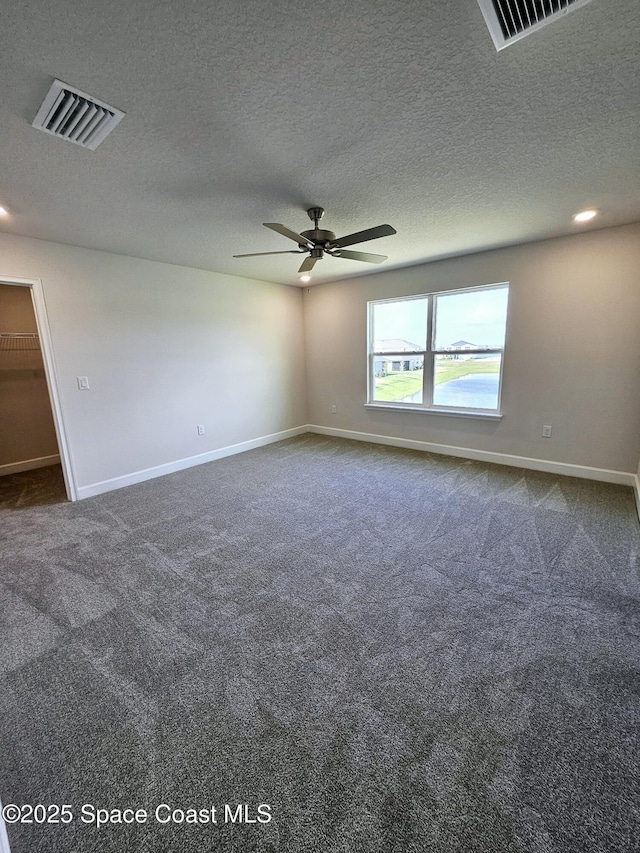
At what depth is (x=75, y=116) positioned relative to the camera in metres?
1.57

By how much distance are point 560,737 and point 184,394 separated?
4358 mm

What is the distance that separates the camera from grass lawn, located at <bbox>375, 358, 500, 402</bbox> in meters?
4.16

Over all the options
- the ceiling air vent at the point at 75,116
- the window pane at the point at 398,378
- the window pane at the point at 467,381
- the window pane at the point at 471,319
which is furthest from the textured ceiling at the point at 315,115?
the window pane at the point at 398,378

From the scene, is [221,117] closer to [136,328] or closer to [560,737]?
[136,328]

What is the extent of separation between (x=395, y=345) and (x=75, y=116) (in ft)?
13.1

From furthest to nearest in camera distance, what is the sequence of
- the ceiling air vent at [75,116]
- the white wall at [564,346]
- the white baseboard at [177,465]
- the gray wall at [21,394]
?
1. the gray wall at [21,394]
2. the white baseboard at [177,465]
3. the white wall at [564,346]
4. the ceiling air vent at [75,116]

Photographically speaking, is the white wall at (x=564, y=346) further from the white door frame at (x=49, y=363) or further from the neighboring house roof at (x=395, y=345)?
the white door frame at (x=49, y=363)

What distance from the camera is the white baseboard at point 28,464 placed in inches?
175

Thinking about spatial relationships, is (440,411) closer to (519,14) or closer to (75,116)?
(519,14)

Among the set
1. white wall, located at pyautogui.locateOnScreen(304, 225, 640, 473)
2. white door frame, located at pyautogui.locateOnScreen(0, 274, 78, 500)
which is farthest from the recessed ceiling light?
white door frame, located at pyautogui.locateOnScreen(0, 274, 78, 500)

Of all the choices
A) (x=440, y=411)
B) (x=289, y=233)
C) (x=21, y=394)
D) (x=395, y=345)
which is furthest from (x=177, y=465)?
Answer: (x=440, y=411)

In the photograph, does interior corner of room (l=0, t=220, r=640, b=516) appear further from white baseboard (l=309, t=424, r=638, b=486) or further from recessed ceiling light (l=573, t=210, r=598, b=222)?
recessed ceiling light (l=573, t=210, r=598, b=222)

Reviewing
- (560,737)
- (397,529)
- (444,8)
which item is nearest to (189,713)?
(560,737)

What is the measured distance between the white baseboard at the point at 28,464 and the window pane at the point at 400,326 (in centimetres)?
499
